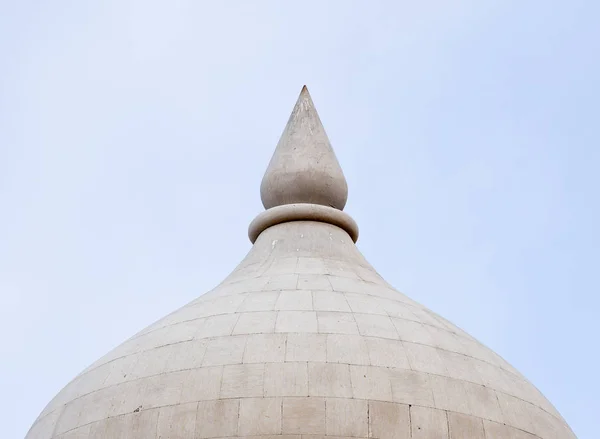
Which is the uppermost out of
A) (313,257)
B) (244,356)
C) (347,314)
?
(313,257)

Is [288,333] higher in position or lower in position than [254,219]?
lower

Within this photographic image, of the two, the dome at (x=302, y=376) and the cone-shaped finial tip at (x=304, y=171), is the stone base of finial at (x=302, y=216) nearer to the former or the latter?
the cone-shaped finial tip at (x=304, y=171)

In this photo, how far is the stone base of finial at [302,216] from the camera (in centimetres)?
2056

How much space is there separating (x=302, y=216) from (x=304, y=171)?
1163 mm

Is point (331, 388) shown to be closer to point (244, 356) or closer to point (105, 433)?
point (244, 356)

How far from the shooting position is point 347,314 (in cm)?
1633

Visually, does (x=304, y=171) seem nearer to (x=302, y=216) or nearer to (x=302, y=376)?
(x=302, y=216)

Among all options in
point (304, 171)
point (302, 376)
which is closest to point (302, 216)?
point (304, 171)

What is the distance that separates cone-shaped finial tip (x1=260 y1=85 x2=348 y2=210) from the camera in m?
21.2

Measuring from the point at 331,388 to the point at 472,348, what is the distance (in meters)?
Answer: 3.25

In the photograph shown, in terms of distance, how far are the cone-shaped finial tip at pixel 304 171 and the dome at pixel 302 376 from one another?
2674 millimetres

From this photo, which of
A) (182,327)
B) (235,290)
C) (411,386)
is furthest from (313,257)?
(411,386)

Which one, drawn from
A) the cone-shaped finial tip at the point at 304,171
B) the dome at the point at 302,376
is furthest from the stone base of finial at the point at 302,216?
the dome at the point at 302,376

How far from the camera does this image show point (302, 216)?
20.5 meters
